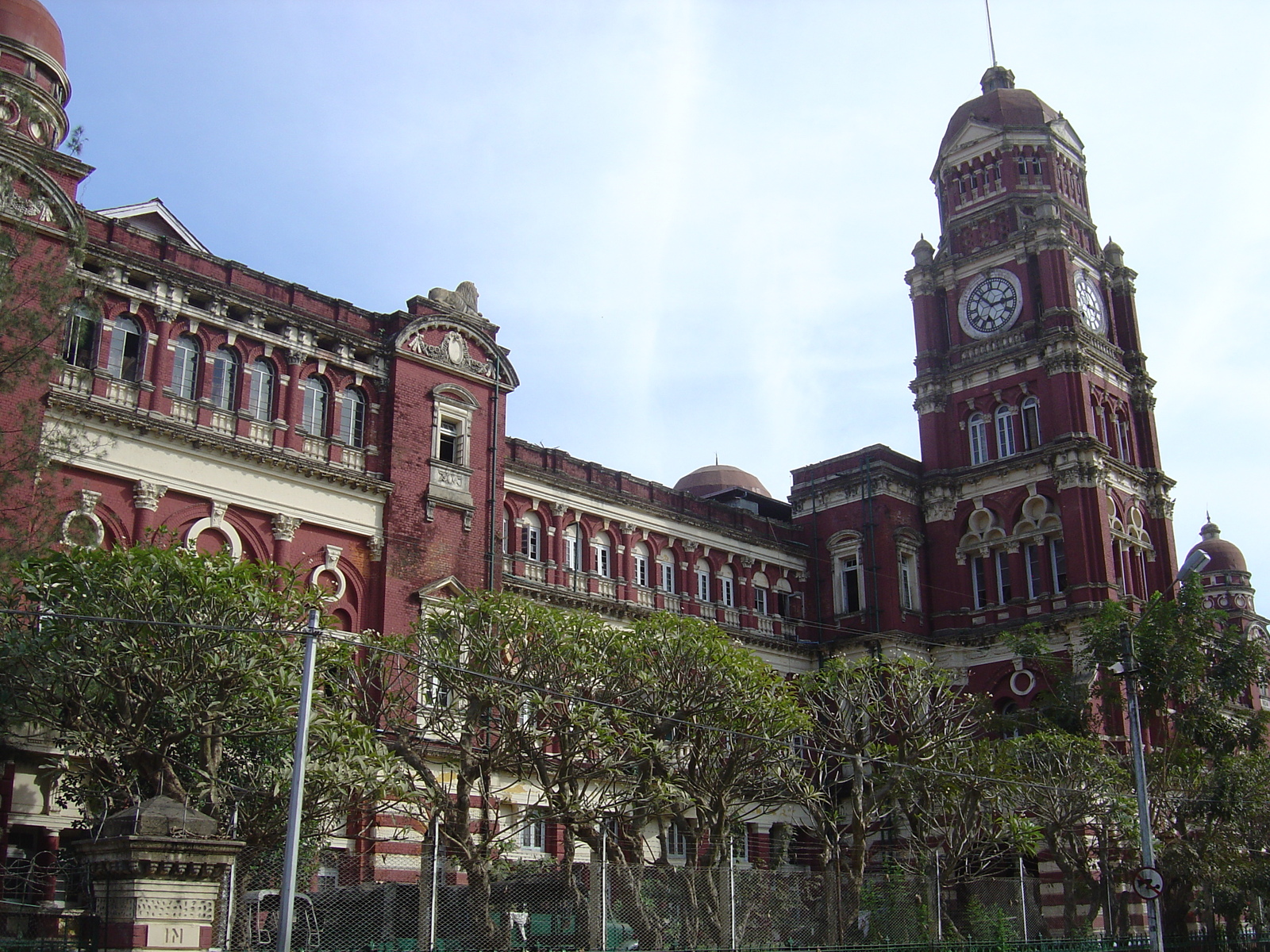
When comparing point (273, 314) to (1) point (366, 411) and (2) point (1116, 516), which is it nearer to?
(1) point (366, 411)

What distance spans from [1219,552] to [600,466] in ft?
188

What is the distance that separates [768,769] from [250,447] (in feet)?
51.3

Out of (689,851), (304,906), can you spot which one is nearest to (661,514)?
(689,851)

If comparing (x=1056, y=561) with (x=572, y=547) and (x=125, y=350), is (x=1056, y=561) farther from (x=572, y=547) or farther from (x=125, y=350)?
(x=125, y=350)

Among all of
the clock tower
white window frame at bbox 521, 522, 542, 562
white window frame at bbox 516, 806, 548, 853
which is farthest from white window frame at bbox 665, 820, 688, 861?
the clock tower

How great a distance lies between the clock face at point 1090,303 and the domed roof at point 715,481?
17858mm

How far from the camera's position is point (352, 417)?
37.3 meters

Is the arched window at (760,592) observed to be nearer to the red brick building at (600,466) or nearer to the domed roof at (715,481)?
the red brick building at (600,466)

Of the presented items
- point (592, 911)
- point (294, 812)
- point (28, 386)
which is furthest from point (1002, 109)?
point (294, 812)

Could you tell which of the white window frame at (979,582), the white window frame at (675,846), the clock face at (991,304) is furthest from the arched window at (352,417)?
the clock face at (991,304)

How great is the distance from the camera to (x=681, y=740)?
99.1ft

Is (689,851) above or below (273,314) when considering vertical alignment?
below

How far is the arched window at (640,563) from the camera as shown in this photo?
4728 centimetres

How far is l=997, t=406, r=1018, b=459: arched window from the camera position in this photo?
5297 cm
